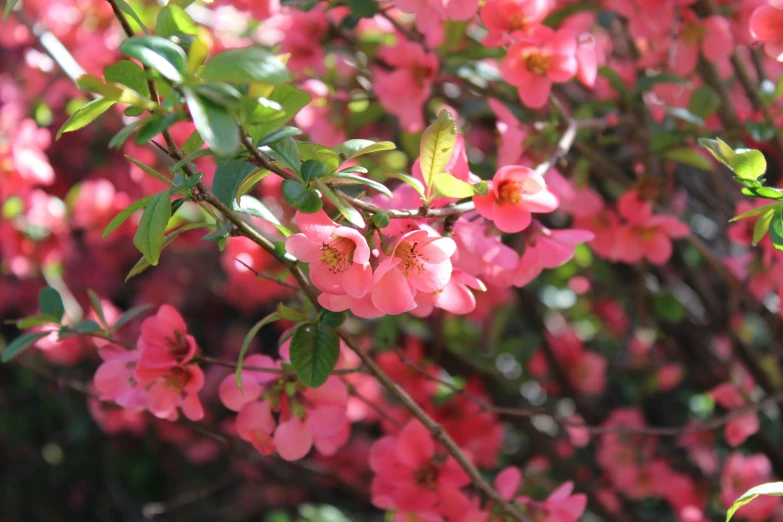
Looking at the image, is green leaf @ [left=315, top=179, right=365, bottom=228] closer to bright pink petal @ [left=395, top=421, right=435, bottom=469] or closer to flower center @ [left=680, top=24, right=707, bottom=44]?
bright pink petal @ [left=395, top=421, right=435, bottom=469]

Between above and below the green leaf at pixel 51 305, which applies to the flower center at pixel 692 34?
above

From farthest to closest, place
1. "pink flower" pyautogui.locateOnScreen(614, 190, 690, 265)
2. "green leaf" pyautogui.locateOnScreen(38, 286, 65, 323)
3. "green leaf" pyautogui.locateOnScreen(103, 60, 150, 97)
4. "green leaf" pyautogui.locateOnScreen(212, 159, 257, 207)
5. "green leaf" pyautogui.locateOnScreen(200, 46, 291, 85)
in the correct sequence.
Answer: "pink flower" pyautogui.locateOnScreen(614, 190, 690, 265)
"green leaf" pyautogui.locateOnScreen(38, 286, 65, 323)
"green leaf" pyautogui.locateOnScreen(212, 159, 257, 207)
"green leaf" pyautogui.locateOnScreen(103, 60, 150, 97)
"green leaf" pyautogui.locateOnScreen(200, 46, 291, 85)

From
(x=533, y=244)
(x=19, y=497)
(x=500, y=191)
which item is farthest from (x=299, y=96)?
(x=19, y=497)

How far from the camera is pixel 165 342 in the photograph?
2.52 ft

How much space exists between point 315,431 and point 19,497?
68.4 inches

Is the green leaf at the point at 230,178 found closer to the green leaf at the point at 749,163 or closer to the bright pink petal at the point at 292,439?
the bright pink petal at the point at 292,439

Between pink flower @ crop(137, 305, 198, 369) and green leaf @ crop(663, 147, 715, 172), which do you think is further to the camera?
green leaf @ crop(663, 147, 715, 172)

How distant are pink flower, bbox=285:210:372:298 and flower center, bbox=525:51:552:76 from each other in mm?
400

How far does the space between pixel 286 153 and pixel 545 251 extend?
35 centimetres

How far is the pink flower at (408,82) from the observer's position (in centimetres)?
105

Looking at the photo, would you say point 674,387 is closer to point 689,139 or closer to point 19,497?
point 689,139

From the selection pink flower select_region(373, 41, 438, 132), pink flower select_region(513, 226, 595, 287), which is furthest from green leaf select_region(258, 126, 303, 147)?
pink flower select_region(373, 41, 438, 132)

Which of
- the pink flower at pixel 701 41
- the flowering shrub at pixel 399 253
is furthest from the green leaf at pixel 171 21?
the pink flower at pixel 701 41

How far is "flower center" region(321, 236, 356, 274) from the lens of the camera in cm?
61
